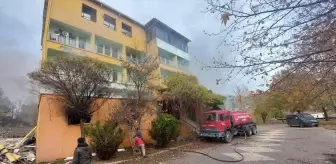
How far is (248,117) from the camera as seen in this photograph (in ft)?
74.1

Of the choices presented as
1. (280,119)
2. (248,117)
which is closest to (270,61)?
(248,117)

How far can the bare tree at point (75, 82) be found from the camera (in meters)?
12.1

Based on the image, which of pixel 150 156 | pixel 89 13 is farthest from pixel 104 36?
pixel 150 156

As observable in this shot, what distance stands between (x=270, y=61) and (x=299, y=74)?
3.63 feet

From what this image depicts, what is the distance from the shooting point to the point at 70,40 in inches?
811

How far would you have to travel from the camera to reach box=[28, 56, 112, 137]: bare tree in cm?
1206

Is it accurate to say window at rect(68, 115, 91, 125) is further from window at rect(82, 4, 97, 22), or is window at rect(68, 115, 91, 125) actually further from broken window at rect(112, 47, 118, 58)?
window at rect(82, 4, 97, 22)

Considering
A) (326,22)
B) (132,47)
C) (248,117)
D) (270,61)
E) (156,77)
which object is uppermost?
(132,47)

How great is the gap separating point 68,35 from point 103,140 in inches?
506

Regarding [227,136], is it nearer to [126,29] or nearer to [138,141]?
[138,141]

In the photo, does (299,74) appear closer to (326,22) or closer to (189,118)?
(326,22)

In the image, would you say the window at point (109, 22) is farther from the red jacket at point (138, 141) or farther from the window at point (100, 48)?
the red jacket at point (138, 141)

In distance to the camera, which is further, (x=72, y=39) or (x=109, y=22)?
(x=109, y=22)

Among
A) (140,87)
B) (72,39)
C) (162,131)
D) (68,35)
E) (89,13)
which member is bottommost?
(162,131)
